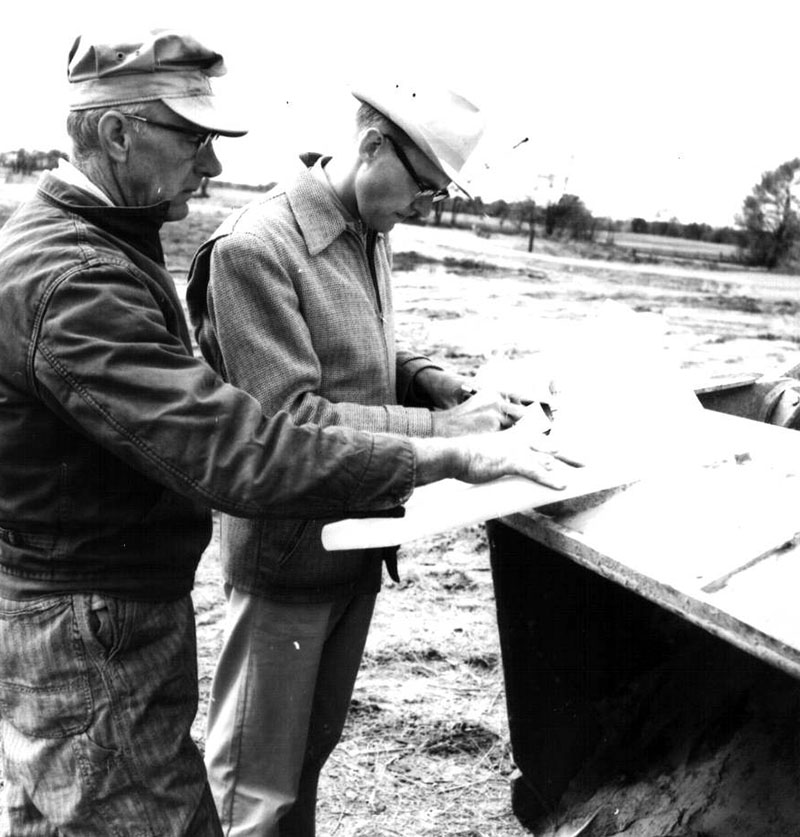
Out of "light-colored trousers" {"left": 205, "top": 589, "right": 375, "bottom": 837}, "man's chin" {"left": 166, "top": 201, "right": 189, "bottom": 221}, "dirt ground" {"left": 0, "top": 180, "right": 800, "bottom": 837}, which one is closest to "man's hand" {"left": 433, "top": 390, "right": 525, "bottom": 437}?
"light-colored trousers" {"left": 205, "top": 589, "right": 375, "bottom": 837}

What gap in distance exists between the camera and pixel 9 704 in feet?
5.18

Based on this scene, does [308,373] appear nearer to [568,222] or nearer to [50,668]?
[50,668]

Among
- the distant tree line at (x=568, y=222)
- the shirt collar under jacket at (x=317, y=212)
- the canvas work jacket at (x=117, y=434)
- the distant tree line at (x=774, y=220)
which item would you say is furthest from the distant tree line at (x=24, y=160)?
the distant tree line at (x=568, y=222)

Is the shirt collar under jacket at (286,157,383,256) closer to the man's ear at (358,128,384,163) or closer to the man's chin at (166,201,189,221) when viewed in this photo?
the man's ear at (358,128,384,163)

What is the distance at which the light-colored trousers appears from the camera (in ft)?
6.35

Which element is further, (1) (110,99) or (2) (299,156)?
(2) (299,156)

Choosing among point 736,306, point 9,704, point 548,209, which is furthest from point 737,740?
point 548,209

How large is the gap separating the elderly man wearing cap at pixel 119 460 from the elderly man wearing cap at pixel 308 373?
8.8 inches

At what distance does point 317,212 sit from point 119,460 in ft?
2.17

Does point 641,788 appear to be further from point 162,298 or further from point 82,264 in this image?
point 82,264

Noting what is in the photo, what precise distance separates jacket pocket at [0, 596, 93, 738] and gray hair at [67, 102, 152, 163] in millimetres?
705

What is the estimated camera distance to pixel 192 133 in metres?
1.51

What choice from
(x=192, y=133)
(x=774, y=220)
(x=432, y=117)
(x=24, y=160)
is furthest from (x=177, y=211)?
(x=774, y=220)

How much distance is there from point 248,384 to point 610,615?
1161 mm
